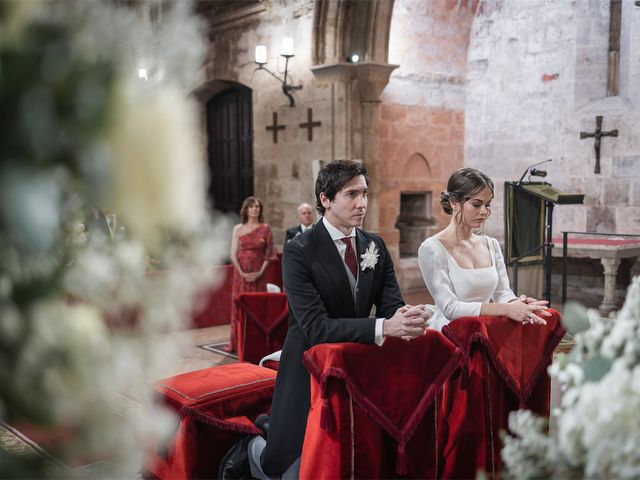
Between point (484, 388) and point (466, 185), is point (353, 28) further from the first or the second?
point (484, 388)

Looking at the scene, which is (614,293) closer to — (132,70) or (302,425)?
(302,425)

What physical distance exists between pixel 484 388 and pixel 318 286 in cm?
86

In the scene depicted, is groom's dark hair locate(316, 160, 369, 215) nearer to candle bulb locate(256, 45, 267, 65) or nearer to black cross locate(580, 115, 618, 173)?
black cross locate(580, 115, 618, 173)

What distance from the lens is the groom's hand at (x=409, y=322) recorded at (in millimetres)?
2633

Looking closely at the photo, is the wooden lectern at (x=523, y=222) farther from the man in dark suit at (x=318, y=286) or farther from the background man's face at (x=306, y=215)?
the man in dark suit at (x=318, y=286)

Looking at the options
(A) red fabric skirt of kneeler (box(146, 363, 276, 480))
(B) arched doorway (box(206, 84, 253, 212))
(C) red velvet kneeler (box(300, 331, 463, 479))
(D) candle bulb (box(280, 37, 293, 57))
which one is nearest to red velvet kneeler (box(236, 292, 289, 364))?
(A) red fabric skirt of kneeler (box(146, 363, 276, 480))

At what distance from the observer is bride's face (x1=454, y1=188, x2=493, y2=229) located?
3.47 meters

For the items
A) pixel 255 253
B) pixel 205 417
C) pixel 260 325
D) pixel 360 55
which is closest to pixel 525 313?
pixel 205 417

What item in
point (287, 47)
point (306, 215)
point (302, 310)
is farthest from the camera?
point (287, 47)

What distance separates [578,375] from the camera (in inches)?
48.1

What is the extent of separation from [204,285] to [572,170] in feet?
28.4

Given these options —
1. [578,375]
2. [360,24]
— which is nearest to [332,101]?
[360,24]

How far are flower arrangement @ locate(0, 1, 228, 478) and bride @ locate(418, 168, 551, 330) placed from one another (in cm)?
264

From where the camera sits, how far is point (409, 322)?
2.63 m
